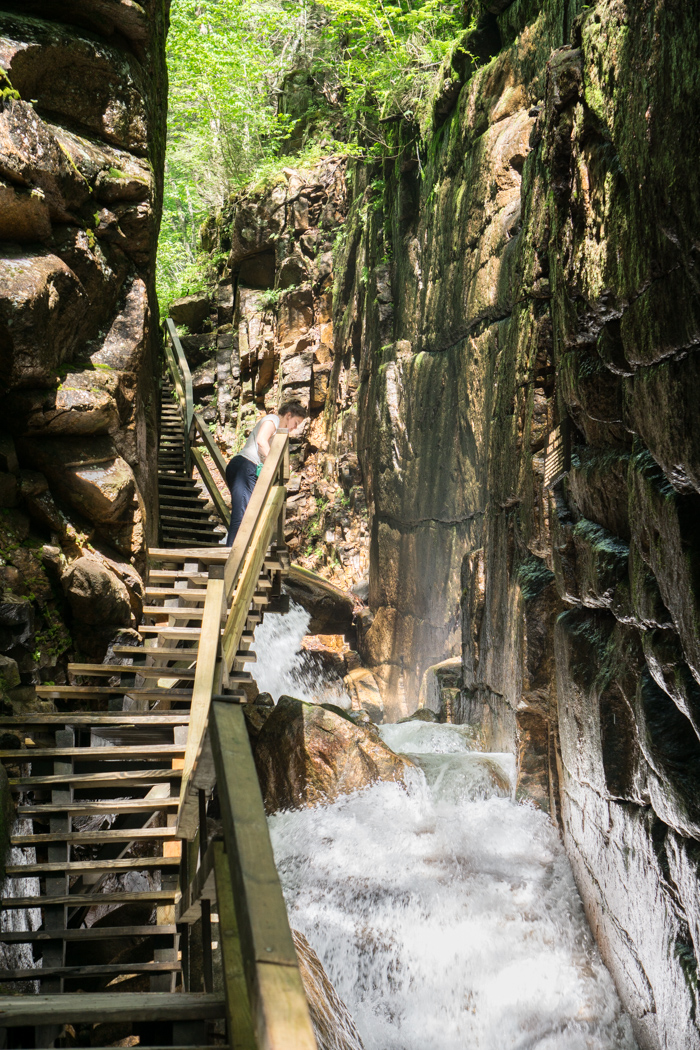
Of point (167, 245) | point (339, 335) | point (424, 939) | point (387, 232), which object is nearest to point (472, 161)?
point (387, 232)

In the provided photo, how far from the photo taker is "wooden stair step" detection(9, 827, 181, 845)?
3.85 meters

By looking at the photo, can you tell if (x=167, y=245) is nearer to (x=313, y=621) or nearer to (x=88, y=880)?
(x=313, y=621)

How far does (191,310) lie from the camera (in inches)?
822

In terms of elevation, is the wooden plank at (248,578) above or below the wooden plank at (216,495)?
below

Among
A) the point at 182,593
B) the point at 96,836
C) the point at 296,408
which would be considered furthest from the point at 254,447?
the point at 296,408

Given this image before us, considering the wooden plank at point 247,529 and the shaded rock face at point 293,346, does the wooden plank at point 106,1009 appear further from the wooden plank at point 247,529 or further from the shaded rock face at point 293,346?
the shaded rock face at point 293,346

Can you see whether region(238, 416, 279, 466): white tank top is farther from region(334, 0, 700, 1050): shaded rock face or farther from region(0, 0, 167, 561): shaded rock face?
region(334, 0, 700, 1050): shaded rock face

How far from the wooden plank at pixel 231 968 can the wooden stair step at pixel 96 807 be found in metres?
2.15

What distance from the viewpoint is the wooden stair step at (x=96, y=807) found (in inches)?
158

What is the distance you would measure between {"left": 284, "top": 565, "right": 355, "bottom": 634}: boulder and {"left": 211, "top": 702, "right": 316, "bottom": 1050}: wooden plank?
492 inches

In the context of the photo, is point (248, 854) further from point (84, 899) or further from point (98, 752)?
point (98, 752)

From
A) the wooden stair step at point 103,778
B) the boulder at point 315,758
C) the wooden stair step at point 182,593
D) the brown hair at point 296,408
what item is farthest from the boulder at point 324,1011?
the brown hair at point 296,408

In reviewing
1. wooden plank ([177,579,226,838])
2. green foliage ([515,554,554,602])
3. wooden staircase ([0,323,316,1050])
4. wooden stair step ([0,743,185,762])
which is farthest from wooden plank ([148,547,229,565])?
green foliage ([515,554,554,602])

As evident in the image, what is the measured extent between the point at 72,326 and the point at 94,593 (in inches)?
92.7
